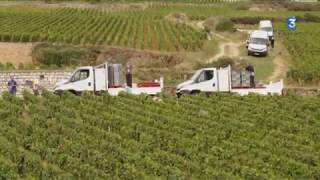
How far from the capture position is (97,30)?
6425 cm

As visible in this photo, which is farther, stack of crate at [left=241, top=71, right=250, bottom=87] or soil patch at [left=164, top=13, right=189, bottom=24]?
soil patch at [left=164, top=13, right=189, bottom=24]

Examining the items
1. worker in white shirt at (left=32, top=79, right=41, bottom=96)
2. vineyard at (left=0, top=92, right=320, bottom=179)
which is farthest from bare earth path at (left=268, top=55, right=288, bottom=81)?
worker in white shirt at (left=32, top=79, right=41, bottom=96)

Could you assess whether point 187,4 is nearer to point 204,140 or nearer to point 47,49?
point 47,49

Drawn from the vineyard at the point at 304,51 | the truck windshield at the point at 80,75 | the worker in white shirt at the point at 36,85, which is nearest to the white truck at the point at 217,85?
the truck windshield at the point at 80,75

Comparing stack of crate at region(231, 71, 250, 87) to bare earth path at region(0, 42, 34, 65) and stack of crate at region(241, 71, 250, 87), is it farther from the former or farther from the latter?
bare earth path at region(0, 42, 34, 65)

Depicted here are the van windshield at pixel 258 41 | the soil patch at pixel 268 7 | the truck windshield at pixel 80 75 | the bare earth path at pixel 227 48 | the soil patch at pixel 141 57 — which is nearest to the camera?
the truck windshield at pixel 80 75

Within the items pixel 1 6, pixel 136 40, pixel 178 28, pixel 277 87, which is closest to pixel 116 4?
pixel 1 6

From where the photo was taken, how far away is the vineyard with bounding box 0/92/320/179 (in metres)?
20.4

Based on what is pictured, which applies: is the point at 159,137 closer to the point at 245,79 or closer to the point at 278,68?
the point at 245,79

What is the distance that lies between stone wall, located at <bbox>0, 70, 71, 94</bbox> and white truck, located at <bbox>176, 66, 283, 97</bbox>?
31.5 ft

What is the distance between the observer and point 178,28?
67.6 metres

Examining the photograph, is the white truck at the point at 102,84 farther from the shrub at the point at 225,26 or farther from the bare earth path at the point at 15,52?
the shrub at the point at 225,26

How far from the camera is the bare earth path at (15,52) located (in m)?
51.6

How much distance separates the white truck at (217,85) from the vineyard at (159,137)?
1.80 m
